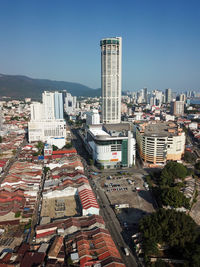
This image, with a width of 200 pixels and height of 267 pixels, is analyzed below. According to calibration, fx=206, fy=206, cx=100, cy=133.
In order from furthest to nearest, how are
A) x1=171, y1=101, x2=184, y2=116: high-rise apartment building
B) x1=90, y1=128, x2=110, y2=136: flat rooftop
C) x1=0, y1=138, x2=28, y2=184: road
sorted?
1. x1=171, y1=101, x2=184, y2=116: high-rise apartment building
2. x1=90, y1=128, x2=110, y2=136: flat rooftop
3. x1=0, y1=138, x2=28, y2=184: road

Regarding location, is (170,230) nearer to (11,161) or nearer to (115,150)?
(115,150)

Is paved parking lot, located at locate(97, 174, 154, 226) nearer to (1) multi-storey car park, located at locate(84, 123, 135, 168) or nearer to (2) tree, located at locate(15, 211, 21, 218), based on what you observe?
(1) multi-storey car park, located at locate(84, 123, 135, 168)

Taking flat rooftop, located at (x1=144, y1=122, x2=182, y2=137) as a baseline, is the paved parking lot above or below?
below

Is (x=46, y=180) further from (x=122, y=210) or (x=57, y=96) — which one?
(x=57, y=96)

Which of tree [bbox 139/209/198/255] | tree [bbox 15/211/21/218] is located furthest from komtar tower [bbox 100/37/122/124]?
tree [bbox 139/209/198/255]

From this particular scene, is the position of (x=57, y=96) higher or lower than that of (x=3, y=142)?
higher

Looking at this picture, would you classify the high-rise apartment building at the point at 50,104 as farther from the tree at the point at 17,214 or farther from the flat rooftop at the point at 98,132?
the tree at the point at 17,214

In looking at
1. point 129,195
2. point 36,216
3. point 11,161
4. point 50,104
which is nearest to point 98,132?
point 129,195

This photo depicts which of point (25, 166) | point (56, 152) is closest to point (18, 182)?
point (25, 166)

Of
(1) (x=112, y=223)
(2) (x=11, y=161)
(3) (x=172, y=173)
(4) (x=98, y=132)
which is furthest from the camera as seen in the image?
(4) (x=98, y=132)
